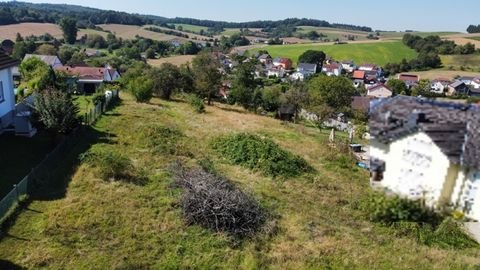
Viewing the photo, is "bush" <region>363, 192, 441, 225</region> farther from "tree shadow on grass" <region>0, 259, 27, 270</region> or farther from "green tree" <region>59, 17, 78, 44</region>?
"green tree" <region>59, 17, 78, 44</region>

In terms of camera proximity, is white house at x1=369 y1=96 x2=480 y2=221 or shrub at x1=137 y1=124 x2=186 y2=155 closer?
white house at x1=369 y1=96 x2=480 y2=221

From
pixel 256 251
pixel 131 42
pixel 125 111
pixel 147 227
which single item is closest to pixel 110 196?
pixel 147 227

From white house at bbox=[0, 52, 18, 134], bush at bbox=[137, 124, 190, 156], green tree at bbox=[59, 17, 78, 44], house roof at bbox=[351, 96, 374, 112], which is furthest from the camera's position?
green tree at bbox=[59, 17, 78, 44]

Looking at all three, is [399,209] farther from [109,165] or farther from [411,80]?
[109,165]

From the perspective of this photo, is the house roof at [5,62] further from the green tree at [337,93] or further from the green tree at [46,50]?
the green tree at [46,50]

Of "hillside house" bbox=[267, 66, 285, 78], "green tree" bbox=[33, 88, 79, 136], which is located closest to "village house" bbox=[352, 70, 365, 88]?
"green tree" bbox=[33, 88, 79, 136]

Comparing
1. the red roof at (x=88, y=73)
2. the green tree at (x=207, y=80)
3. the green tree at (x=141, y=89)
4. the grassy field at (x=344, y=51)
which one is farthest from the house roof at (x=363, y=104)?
the grassy field at (x=344, y=51)

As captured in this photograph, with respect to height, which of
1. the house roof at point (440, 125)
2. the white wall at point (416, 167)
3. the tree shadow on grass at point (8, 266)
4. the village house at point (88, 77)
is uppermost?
the house roof at point (440, 125)
